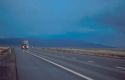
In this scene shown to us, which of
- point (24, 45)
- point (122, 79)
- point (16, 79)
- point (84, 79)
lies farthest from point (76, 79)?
point (24, 45)

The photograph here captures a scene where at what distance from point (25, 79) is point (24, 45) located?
88592 millimetres

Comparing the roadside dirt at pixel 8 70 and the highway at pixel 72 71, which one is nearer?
the highway at pixel 72 71

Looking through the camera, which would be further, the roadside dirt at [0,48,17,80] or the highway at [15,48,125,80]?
the roadside dirt at [0,48,17,80]

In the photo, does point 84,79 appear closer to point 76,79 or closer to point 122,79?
point 76,79

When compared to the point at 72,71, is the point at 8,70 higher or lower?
higher

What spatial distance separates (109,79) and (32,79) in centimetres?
364

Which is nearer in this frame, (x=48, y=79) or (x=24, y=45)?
(x=48, y=79)

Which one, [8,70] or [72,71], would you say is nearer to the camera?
[72,71]

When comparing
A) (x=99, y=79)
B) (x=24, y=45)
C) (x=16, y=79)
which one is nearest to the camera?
(x=99, y=79)

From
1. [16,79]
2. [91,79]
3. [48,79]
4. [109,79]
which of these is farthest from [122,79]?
[16,79]

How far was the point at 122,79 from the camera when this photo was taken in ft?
41.7

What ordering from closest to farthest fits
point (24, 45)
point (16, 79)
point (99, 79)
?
point (99, 79)
point (16, 79)
point (24, 45)

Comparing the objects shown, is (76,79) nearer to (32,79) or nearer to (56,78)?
(56,78)

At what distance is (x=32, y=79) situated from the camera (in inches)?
523
